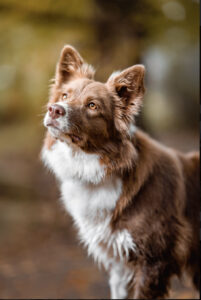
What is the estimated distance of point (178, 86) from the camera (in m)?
8.67

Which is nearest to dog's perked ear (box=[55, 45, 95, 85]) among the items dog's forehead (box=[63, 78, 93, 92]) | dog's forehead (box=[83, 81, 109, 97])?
dog's forehead (box=[63, 78, 93, 92])

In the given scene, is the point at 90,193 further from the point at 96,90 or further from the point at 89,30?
→ the point at 89,30

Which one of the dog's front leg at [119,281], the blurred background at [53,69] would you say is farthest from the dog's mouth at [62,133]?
the blurred background at [53,69]

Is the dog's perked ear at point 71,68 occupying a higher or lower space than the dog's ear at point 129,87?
higher

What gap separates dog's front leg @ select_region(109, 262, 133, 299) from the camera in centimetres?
327

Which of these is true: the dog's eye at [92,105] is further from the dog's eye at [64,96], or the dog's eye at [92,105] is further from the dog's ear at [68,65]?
the dog's ear at [68,65]

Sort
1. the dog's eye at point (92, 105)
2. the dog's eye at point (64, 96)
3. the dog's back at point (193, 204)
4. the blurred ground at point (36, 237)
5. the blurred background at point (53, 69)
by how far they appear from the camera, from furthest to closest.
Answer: the blurred background at point (53, 69) < the blurred ground at point (36, 237) < the dog's back at point (193, 204) < the dog's eye at point (64, 96) < the dog's eye at point (92, 105)

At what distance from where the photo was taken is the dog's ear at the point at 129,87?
8.23 feet

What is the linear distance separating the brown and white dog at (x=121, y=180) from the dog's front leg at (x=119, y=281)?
0.03 m

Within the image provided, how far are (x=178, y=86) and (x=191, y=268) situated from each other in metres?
6.10

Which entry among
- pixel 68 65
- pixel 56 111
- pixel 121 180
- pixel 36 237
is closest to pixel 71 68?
pixel 68 65

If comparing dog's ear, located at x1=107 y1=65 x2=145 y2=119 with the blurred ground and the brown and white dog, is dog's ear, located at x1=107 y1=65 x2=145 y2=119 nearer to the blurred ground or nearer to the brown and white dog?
the brown and white dog

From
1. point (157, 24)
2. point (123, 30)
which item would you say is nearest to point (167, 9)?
point (157, 24)

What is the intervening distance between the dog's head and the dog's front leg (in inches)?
51.7
